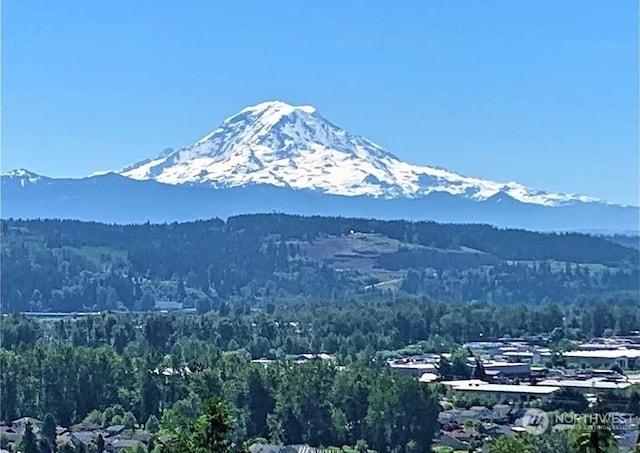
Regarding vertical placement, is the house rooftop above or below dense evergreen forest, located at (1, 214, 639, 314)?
below

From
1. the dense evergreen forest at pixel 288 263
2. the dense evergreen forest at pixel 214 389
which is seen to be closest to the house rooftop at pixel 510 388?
the dense evergreen forest at pixel 214 389

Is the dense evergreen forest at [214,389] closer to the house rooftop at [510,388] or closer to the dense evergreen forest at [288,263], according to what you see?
the house rooftop at [510,388]

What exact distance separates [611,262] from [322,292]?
40.2m

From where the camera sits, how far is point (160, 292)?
4577 inches

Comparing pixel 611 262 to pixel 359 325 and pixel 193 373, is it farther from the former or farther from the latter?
pixel 193 373

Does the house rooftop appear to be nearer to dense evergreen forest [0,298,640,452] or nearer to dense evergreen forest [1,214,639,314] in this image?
dense evergreen forest [0,298,640,452]

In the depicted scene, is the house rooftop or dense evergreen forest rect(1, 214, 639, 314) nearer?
the house rooftop

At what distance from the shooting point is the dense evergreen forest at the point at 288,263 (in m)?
113

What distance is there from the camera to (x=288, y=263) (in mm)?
133750

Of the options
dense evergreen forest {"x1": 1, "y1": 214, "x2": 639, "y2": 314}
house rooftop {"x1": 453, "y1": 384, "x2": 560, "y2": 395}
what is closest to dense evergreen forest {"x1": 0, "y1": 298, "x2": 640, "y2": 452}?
house rooftop {"x1": 453, "y1": 384, "x2": 560, "y2": 395}

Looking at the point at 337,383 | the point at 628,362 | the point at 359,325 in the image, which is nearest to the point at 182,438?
the point at 337,383

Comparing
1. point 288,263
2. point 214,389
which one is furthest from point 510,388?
point 288,263

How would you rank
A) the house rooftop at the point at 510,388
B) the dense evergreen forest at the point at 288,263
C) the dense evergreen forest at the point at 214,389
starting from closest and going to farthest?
the dense evergreen forest at the point at 214,389 < the house rooftop at the point at 510,388 < the dense evergreen forest at the point at 288,263

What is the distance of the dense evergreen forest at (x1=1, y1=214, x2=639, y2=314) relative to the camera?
370 ft
